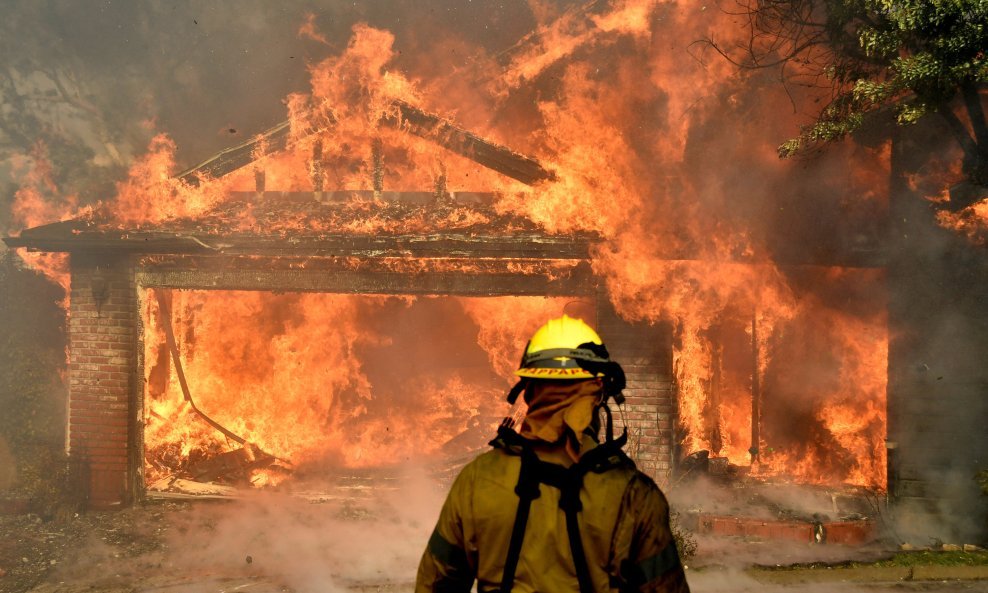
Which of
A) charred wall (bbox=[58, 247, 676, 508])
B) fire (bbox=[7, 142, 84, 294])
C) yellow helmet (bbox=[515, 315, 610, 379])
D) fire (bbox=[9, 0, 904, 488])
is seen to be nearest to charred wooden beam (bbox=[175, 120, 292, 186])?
fire (bbox=[9, 0, 904, 488])

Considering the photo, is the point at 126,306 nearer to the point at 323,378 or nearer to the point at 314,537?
the point at 323,378

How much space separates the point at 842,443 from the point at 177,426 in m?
11.1

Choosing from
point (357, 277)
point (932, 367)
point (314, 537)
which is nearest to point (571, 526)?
point (314, 537)

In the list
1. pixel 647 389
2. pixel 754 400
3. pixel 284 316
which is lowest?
pixel 754 400

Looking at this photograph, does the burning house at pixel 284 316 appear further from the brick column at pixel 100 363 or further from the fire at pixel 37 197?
the fire at pixel 37 197

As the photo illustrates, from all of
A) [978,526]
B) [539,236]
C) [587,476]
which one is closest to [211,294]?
[539,236]

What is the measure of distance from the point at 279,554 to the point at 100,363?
4462mm

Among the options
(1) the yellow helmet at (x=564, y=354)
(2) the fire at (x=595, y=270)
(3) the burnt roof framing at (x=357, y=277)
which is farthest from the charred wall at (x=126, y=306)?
(1) the yellow helmet at (x=564, y=354)

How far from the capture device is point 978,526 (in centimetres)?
907

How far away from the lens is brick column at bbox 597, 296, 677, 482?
31.7ft

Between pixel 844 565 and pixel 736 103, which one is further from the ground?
pixel 736 103

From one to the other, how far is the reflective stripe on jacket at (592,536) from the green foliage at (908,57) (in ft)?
22.3

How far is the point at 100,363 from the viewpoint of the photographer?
1060cm

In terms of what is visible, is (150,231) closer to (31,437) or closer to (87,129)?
(31,437)
